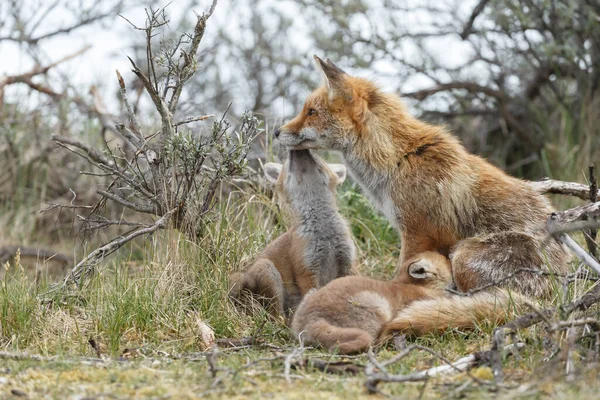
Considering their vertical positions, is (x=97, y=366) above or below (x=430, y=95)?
below

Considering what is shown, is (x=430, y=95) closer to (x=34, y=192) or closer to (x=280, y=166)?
(x=280, y=166)

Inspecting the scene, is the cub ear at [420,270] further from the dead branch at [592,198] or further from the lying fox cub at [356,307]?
the dead branch at [592,198]

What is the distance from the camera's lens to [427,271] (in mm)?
5402

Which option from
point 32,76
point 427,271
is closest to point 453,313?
point 427,271

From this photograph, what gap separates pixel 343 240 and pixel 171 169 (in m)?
1.55

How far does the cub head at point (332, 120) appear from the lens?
625cm

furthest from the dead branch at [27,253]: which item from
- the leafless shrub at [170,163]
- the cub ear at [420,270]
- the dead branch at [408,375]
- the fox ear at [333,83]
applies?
the dead branch at [408,375]

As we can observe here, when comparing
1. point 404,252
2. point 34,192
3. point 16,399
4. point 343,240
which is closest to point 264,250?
point 343,240

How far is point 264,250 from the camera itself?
6.51m

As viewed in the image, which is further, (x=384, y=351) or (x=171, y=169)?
(x=171, y=169)

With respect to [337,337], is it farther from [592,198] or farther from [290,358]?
[592,198]

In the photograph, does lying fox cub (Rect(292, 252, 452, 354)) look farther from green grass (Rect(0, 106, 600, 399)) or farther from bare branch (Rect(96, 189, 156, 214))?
bare branch (Rect(96, 189, 156, 214))

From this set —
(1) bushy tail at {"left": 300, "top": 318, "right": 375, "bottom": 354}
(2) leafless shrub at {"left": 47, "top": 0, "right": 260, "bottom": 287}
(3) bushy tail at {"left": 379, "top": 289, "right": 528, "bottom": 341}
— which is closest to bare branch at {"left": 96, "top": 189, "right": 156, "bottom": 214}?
(2) leafless shrub at {"left": 47, "top": 0, "right": 260, "bottom": 287}

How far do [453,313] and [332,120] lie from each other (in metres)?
2.02
